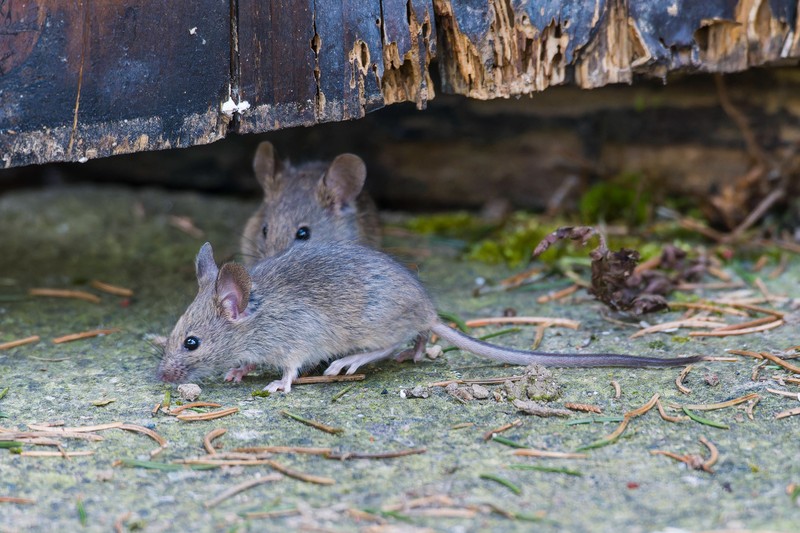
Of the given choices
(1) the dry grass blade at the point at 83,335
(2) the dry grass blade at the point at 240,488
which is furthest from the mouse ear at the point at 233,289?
(2) the dry grass blade at the point at 240,488

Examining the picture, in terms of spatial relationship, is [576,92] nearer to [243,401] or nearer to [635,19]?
[635,19]

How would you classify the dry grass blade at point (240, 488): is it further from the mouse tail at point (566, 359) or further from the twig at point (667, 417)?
the twig at point (667, 417)

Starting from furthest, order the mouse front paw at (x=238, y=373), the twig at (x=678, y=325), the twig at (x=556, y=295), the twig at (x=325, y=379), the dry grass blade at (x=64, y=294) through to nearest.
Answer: the dry grass blade at (x=64, y=294), the twig at (x=556, y=295), the twig at (x=678, y=325), the mouse front paw at (x=238, y=373), the twig at (x=325, y=379)

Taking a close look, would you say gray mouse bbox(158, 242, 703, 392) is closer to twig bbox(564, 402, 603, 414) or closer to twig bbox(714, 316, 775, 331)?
twig bbox(564, 402, 603, 414)

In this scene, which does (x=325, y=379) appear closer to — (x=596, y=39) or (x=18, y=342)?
(x=18, y=342)

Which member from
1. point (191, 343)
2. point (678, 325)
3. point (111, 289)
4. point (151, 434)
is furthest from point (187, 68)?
point (678, 325)

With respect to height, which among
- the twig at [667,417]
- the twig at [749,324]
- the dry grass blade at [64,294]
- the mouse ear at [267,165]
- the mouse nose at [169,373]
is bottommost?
the twig at [667,417]

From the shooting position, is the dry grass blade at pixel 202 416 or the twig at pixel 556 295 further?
the twig at pixel 556 295

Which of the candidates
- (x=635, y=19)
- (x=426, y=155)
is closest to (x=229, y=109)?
(x=635, y=19)

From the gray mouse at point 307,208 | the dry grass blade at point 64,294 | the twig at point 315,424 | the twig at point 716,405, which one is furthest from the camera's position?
the gray mouse at point 307,208
